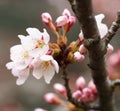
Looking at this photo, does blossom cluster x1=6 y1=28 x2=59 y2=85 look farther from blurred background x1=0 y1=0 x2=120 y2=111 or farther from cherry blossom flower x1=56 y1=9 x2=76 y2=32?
blurred background x1=0 y1=0 x2=120 y2=111

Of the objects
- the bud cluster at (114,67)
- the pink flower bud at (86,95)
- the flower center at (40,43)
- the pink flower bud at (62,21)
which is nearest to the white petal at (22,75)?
the flower center at (40,43)

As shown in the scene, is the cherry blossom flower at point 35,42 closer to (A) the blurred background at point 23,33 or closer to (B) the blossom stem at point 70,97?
(B) the blossom stem at point 70,97

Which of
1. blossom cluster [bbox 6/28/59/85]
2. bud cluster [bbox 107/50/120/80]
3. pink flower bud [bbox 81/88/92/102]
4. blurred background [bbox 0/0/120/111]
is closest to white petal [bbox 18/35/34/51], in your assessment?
blossom cluster [bbox 6/28/59/85]

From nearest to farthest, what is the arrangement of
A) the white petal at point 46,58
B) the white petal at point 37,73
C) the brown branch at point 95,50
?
the brown branch at point 95,50 → the white petal at point 46,58 → the white petal at point 37,73

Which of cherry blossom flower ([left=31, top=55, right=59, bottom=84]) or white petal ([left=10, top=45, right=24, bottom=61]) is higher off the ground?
white petal ([left=10, top=45, right=24, bottom=61])

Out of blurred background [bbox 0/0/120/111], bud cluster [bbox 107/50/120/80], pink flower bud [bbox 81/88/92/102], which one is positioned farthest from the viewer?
blurred background [bbox 0/0/120/111]

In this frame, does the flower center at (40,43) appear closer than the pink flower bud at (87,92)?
Yes

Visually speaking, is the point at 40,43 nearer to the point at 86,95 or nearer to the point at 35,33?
the point at 35,33
